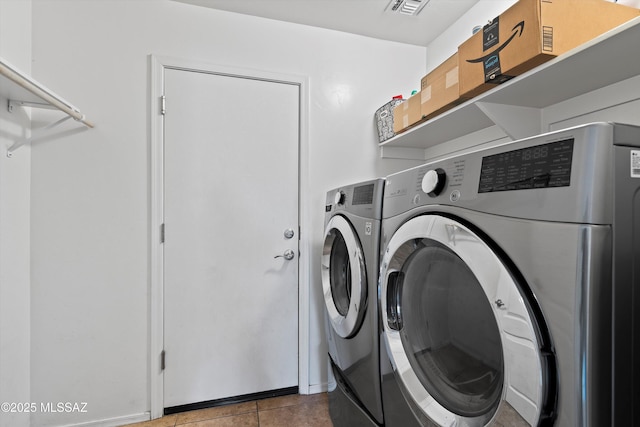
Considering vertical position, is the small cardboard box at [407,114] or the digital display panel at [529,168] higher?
the small cardboard box at [407,114]

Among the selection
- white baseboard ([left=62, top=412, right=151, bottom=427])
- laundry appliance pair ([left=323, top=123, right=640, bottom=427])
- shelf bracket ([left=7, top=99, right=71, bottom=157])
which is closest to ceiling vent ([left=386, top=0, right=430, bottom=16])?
laundry appliance pair ([left=323, top=123, right=640, bottom=427])

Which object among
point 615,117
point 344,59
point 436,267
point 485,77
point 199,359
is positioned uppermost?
point 344,59

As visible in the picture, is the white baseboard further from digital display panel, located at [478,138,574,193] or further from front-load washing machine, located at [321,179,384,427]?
digital display panel, located at [478,138,574,193]

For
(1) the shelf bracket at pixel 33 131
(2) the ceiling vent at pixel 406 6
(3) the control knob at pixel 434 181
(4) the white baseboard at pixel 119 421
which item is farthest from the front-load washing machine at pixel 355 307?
(1) the shelf bracket at pixel 33 131

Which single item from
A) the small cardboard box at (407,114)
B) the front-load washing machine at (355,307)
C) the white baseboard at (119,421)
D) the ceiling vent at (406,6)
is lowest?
the white baseboard at (119,421)

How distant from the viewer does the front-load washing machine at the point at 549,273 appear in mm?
459

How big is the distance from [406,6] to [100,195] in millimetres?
2060

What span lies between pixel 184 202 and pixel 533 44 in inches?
68.8

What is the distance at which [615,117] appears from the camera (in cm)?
105

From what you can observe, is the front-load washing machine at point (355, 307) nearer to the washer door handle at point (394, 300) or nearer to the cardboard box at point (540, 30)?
the washer door handle at point (394, 300)

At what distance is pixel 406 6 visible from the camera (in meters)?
1.74

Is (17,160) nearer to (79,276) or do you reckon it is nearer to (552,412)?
(79,276)

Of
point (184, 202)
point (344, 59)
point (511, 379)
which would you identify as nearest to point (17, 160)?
point (184, 202)

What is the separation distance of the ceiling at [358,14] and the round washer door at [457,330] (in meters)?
1.56
